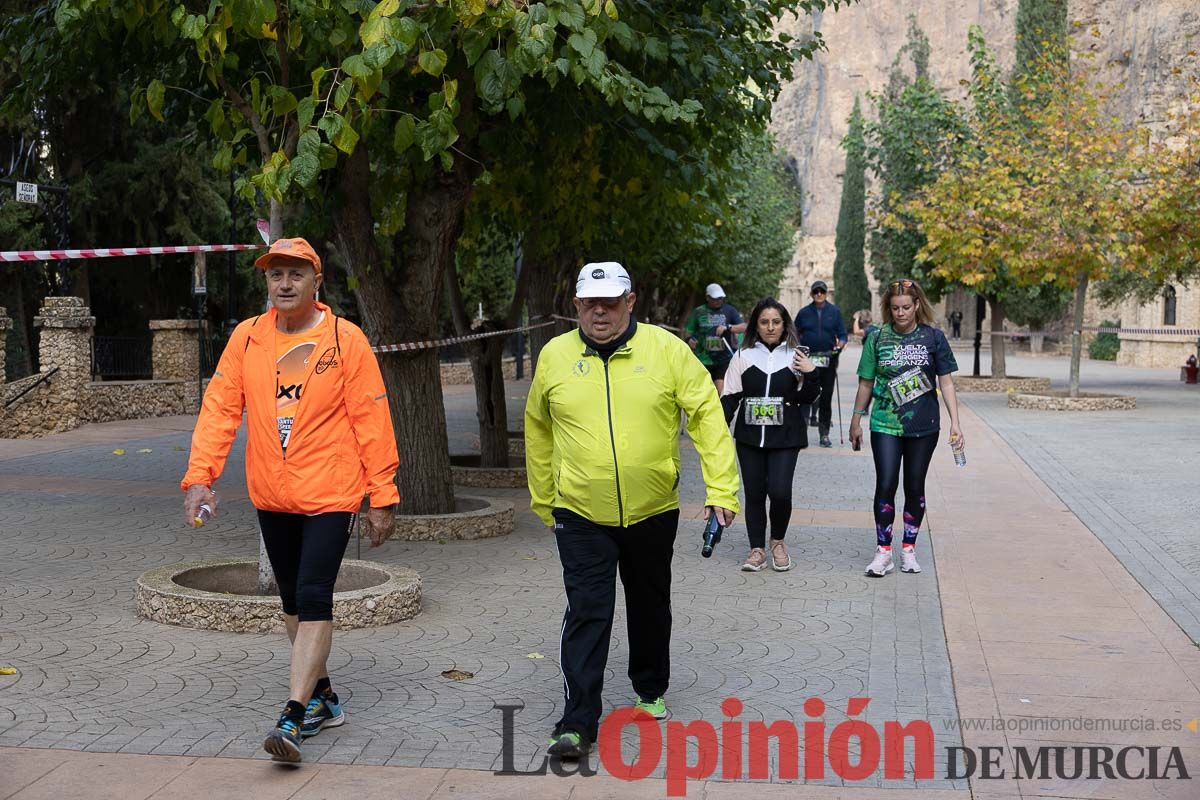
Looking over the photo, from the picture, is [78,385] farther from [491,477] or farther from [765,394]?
[765,394]

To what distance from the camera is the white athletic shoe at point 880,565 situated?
8734 millimetres

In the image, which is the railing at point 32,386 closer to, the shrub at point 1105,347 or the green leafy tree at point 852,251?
the shrub at point 1105,347

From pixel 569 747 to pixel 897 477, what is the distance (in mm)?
4409

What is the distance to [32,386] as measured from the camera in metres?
18.1

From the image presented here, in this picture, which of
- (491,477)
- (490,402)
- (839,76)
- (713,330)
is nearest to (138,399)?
(713,330)

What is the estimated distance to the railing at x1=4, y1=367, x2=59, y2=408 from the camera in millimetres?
17656

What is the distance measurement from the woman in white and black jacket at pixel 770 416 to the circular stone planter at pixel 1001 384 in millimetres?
22475

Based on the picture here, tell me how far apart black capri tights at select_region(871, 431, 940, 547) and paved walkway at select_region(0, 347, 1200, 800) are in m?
0.34

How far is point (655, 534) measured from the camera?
5379 millimetres

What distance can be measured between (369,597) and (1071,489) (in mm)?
8307

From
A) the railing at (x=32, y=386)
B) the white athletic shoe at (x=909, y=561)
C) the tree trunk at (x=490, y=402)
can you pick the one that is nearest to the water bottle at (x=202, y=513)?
the white athletic shoe at (x=909, y=561)

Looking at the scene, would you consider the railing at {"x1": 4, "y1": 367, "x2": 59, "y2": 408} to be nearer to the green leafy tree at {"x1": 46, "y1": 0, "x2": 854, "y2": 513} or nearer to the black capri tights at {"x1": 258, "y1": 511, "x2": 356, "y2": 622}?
the green leafy tree at {"x1": 46, "y1": 0, "x2": 854, "y2": 513}

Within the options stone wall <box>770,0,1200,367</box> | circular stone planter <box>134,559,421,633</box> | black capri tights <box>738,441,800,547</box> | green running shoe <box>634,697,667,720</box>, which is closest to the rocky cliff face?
stone wall <box>770,0,1200,367</box>

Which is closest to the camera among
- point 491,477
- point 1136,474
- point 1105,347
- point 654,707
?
point 654,707
